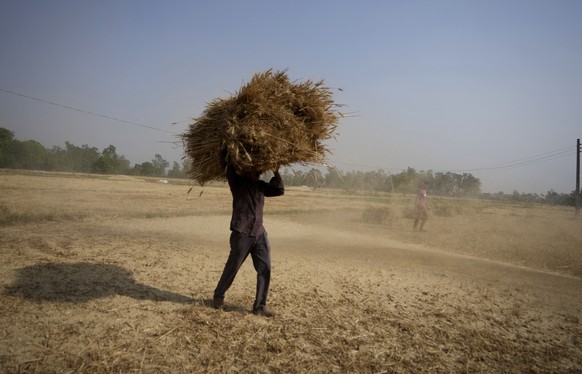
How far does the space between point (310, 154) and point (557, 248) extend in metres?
12.0

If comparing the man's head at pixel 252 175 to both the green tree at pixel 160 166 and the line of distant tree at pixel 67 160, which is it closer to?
the line of distant tree at pixel 67 160

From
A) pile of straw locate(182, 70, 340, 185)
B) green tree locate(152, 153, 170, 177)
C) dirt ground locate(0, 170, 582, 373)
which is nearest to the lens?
dirt ground locate(0, 170, 582, 373)

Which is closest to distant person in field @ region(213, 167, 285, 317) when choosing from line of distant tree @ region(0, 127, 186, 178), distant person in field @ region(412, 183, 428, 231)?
distant person in field @ region(412, 183, 428, 231)

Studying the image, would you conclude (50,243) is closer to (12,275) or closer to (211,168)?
(12,275)

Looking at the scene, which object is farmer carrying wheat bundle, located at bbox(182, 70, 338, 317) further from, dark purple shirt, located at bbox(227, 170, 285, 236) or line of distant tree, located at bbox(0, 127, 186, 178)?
line of distant tree, located at bbox(0, 127, 186, 178)

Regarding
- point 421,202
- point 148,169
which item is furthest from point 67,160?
point 421,202

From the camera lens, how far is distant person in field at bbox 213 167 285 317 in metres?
4.14

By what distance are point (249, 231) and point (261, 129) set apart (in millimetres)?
1302

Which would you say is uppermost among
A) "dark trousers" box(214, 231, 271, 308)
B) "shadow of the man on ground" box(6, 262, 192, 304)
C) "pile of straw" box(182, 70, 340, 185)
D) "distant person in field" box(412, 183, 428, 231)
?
"pile of straw" box(182, 70, 340, 185)

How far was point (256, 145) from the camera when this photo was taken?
391 centimetres

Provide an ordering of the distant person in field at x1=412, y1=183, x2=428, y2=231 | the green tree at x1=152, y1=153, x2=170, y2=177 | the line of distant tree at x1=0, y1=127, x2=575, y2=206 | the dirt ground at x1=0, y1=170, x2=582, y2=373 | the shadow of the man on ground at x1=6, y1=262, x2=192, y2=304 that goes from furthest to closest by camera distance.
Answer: the green tree at x1=152, y1=153, x2=170, y2=177 → the line of distant tree at x1=0, y1=127, x2=575, y2=206 → the distant person in field at x1=412, y1=183, x2=428, y2=231 → the shadow of the man on ground at x1=6, y1=262, x2=192, y2=304 → the dirt ground at x1=0, y1=170, x2=582, y2=373

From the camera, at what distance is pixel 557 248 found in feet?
38.2

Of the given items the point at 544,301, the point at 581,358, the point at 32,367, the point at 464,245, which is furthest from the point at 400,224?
the point at 32,367

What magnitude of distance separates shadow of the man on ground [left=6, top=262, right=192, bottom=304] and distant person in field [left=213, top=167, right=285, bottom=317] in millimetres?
1050
